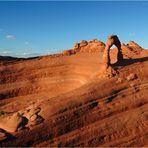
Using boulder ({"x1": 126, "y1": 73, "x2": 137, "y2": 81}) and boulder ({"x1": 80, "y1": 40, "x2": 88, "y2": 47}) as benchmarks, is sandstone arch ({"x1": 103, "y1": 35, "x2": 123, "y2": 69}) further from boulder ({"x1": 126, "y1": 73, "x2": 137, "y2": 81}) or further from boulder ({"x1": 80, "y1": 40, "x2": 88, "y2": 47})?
boulder ({"x1": 80, "y1": 40, "x2": 88, "y2": 47})

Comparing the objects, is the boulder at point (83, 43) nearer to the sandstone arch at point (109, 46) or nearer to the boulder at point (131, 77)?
the sandstone arch at point (109, 46)

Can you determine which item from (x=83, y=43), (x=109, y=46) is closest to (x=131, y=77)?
(x=109, y=46)

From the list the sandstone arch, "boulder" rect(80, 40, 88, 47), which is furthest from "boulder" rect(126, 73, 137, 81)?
"boulder" rect(80, 40, 88, 47)

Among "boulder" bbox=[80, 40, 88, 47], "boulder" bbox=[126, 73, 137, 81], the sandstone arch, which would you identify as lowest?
"boulder" bbox=[126, 73, 137, 81]

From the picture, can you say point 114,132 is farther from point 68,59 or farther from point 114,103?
point 68,59

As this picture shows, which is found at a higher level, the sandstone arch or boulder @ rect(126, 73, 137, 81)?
the sandstone arch

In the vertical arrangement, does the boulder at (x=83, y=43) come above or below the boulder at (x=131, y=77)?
above

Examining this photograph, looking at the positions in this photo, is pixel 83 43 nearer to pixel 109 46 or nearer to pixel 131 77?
pixel 109 46

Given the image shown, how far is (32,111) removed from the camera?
16.2 meters

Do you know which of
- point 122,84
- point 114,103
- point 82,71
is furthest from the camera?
point 82,71

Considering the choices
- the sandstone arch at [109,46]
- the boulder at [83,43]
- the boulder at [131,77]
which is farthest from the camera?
the boulder at [83,43]

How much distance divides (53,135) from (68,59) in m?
12.6

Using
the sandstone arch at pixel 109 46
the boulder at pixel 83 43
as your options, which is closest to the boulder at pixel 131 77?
the sandstone arch at pixel 109 46

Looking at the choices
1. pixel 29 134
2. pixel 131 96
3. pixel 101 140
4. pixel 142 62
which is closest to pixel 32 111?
pixel 29 134
